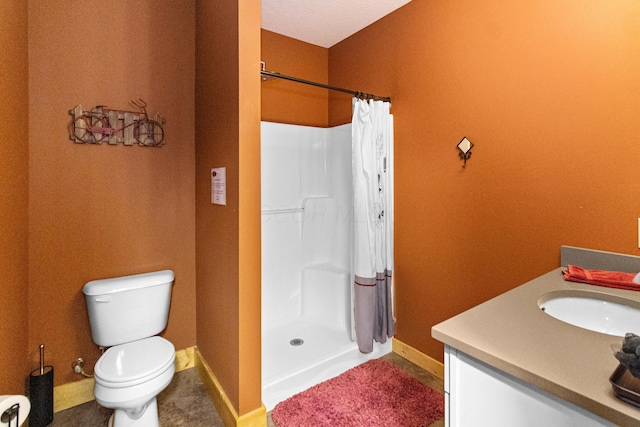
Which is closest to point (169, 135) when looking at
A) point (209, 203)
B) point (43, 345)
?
point (209, 203)

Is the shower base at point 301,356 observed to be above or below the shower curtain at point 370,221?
below

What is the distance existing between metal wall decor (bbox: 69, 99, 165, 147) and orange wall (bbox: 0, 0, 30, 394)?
0.23 metres

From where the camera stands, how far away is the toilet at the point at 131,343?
1.53m

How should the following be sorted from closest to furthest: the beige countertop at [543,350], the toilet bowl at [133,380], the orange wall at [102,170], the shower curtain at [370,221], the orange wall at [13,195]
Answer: the beige countertop at [543,350] < the orange wall at [13,195] < the toilet bowl at [133,380] < the orange wall at [102,170] < the shower curtain at [370,221]

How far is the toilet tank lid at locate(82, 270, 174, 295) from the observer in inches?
71.9

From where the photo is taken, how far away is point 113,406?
1513 mm

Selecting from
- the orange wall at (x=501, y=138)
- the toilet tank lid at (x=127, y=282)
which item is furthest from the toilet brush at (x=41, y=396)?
the orange wall at (x=501, y=138)

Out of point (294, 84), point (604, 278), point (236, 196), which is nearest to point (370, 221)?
point (236, 196)

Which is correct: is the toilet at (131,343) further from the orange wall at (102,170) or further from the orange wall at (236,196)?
the orange wall at (236,196)

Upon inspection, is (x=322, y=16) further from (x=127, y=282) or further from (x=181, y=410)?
(x=181, y=410)

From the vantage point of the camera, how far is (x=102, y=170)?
198 centimetres

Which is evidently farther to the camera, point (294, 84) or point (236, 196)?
point (294, 84)

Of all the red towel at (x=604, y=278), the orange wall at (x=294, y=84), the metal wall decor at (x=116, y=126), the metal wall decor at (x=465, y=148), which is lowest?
the red towel at (x=604, y=278)

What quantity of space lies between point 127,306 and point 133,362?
354 mm
